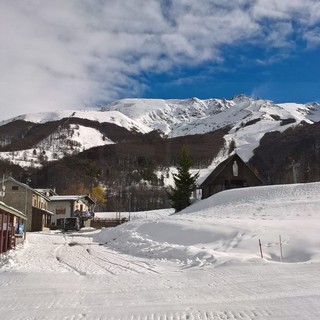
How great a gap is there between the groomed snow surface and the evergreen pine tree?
915 inches

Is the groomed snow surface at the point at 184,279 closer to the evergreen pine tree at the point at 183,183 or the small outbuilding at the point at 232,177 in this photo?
the evergreen pine tree at the point at 183,183

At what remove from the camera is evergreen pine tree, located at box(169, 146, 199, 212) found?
54.2 metres

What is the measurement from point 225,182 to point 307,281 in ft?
167

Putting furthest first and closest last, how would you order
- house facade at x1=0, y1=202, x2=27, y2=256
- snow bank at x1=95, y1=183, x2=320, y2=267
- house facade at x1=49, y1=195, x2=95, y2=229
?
house facade at x1=49, y1=195, x2=95, y2=229, house facade at x1=0, y1=202, x2=27, y2=256, snow bank at x1=95, y1=183, x2=320, y2=267

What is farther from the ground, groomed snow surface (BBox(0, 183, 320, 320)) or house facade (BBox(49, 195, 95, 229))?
house facade (BBox(49, 195, 95, 229))

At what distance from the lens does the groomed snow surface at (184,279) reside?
947cm

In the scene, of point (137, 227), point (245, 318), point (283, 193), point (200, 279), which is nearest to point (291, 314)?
point (245, 318)

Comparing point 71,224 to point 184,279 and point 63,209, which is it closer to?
point 63,209

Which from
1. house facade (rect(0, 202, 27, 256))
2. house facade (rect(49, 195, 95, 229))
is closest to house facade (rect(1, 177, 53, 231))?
house facade (rect(49, 195, 95, 229))

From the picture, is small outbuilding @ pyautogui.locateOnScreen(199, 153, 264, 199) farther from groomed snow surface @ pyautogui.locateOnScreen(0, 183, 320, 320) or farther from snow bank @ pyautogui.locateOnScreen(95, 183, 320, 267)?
groomed snow surface @ pyautogui.locateOnScreen(0, 183, 320, 320)

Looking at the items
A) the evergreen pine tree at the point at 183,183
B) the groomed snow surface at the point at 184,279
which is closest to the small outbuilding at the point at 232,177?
the evergreen pine tree at the point at 183,183

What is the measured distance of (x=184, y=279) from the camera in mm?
14273

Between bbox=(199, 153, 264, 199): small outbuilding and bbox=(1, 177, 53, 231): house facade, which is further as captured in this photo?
bbox=(1, 177, 53, 231): house facade

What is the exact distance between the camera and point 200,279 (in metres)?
14.1
